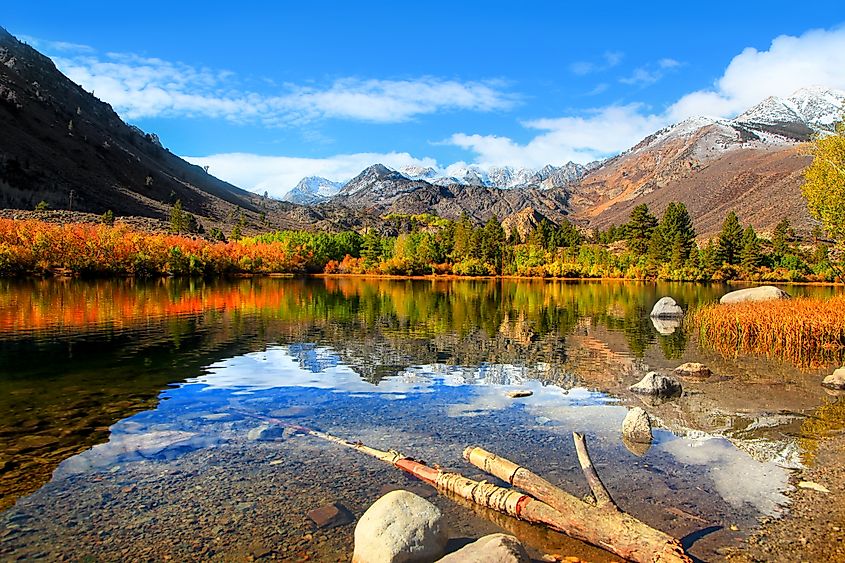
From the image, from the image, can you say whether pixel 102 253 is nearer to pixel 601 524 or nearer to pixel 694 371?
pixel 694 371

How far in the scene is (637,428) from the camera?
16.1 meters

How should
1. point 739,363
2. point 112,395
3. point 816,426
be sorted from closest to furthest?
point 816,426 → point 112,395 → point 739,363

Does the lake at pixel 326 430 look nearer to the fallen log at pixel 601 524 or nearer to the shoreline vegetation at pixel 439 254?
the fallen log at pixel 601 524

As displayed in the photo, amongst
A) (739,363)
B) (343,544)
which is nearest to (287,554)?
(343,544)

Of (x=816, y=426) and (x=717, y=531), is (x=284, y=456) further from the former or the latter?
(x=816, y=426)

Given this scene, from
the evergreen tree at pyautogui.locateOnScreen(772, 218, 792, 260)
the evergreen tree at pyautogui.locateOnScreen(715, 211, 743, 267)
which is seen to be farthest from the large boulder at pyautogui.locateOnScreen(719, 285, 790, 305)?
the evergreen tree at pyautogui.locateOnScreen(772, 218, 792, 260)

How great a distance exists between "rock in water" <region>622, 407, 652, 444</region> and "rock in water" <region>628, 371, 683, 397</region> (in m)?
5.66

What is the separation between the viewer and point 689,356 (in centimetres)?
3053

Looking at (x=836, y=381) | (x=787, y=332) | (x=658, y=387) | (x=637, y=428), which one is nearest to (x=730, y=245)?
(x=787, y=332)

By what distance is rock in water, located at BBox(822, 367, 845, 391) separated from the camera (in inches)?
867

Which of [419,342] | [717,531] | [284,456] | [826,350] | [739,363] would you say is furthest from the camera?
[419,342]

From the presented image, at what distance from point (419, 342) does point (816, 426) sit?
859 inches

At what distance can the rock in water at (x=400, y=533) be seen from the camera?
29.5ft

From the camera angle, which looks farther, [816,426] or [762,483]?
[816,426]
